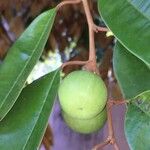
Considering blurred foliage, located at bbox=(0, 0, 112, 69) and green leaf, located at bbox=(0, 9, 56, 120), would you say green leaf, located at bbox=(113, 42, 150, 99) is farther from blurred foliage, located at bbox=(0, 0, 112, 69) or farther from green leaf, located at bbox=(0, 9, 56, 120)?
blurred foliage, located at bbox=(0, 0, 112, 69)

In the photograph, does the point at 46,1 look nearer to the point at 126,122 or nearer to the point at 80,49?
the point at 80,49

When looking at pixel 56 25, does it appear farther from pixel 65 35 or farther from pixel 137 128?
pixel 137 128

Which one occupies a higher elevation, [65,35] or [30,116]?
[30,116]

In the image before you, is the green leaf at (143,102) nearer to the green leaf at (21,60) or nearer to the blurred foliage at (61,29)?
the green leaf at (21,60)

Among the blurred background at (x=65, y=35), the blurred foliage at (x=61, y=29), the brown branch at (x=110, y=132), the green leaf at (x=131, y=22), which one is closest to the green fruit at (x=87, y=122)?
the brown branch at (x=110, y=132)

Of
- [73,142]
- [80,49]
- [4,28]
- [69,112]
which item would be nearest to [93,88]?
[69,112]

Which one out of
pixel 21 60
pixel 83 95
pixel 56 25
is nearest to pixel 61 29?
pixel 56 25
